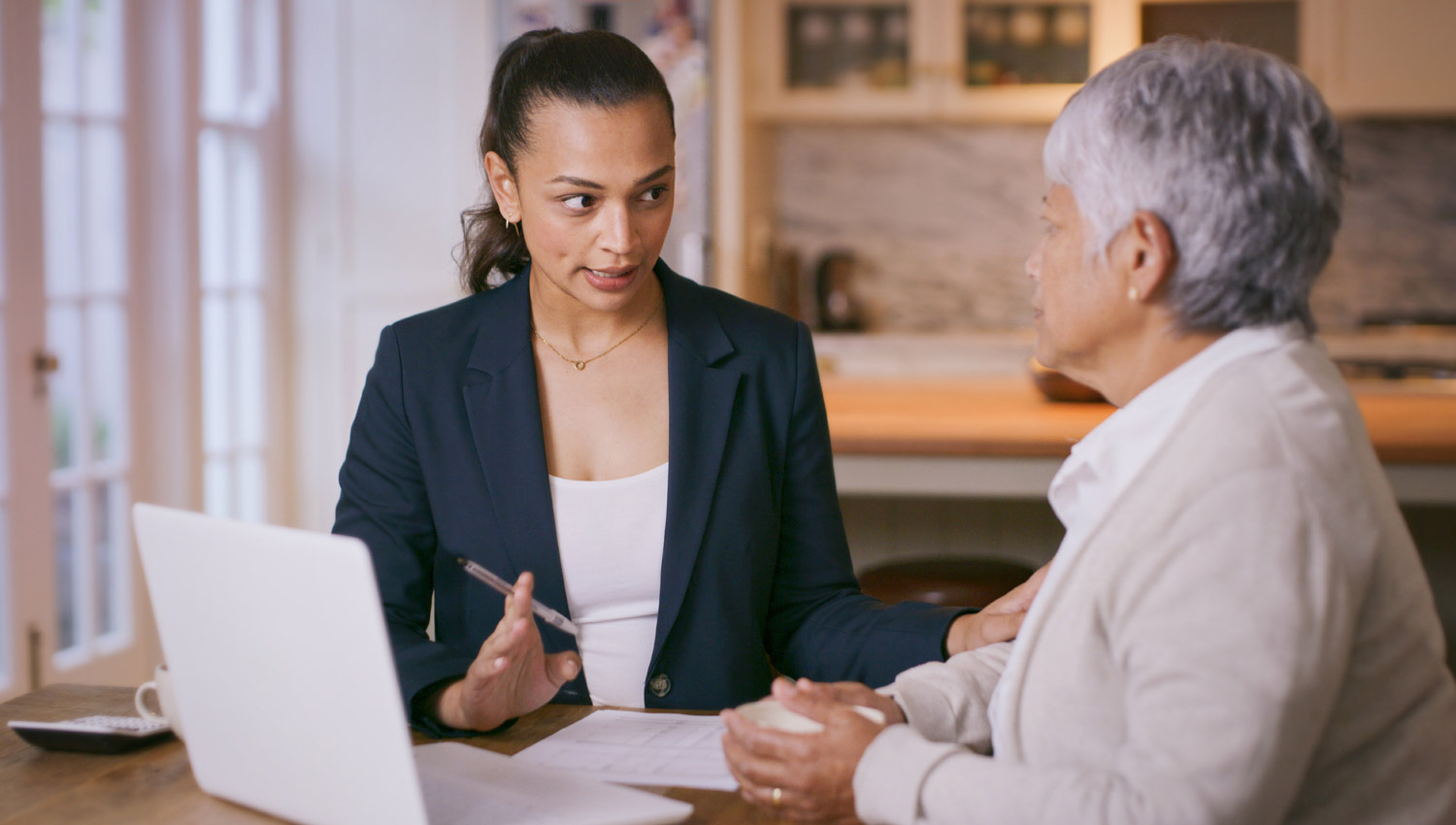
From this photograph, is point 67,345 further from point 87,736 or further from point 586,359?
point 87,736

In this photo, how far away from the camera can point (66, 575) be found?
10.9ft

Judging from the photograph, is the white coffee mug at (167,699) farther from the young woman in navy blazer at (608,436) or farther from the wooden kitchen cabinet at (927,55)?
the wooden kitchen cabinet at (927,55)

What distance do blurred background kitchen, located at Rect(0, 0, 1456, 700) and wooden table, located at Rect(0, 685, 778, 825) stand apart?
194 centimetres

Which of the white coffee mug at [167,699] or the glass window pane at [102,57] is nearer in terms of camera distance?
the white coffee mug at [167,699]

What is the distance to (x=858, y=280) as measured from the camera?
16.2ft

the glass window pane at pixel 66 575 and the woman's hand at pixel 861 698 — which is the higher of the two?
the woman's hand at pixel 861 698

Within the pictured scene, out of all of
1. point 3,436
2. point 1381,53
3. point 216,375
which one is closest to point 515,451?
point 3,436

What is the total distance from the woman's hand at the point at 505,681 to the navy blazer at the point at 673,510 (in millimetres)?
214

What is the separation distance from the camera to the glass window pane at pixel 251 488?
4203 millimetres

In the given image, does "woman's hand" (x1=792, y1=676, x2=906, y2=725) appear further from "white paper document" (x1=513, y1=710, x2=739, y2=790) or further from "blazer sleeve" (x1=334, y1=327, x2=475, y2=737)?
"blazer sleeve" (x1=334, y1=327, x2=475, y2=737)

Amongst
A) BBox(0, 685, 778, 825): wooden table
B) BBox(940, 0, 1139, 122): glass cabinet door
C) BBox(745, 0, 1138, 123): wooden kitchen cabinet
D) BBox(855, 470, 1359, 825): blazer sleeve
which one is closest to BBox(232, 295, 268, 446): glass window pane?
BBox(745, 0, 1138, 123): wooden kitchen cabinet

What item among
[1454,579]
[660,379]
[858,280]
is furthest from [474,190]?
[1454,579]

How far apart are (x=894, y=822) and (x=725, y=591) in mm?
604

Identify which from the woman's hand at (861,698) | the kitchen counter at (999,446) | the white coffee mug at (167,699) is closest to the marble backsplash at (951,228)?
the kitchen counter at (999,446)
